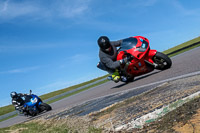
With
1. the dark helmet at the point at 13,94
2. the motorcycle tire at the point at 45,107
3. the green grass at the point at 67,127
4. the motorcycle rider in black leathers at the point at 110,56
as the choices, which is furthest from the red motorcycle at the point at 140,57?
the dark helmet at the point at 13,94

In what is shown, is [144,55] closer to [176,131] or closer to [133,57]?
[133,57]

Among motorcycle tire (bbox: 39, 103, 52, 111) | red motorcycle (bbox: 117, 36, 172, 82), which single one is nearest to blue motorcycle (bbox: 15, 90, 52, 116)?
motorcycle tire (bbox: 39, 103, 52, 111)

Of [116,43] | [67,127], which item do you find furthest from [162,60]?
[67,127]

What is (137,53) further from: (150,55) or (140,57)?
(150,55)

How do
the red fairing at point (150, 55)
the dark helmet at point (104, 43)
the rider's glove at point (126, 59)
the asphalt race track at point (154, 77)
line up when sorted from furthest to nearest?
the dark helmet at point (104, 43), the rider's glove at point (126, 59), the red fairing at point (150, 55), the asphalt race track at point (154, 77)

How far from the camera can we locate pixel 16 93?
518 inches

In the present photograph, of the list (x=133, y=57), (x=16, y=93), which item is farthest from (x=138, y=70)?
(x=16, y=93)

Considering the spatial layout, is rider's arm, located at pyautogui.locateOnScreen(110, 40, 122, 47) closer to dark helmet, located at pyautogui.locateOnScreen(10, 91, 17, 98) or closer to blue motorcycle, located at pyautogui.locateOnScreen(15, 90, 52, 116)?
blue motorcycle, located at pyautogui.locateOnScreen(15, 90, 52, 116)

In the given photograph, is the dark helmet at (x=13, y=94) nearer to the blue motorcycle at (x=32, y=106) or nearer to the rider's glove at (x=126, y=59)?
the blue motorcycle at (x=32, y=106)

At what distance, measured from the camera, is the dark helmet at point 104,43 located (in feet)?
32.5

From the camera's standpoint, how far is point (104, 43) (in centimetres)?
990

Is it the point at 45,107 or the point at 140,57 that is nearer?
the point at 140,57

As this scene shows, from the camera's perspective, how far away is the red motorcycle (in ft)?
31.4

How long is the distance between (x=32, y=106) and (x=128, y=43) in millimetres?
5912
